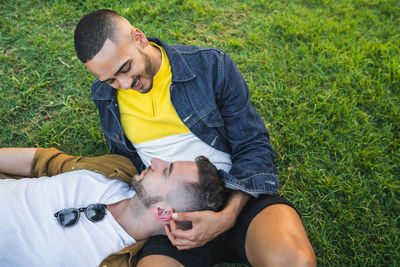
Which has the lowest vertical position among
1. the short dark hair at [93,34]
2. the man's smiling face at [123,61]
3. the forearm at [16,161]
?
the forearm at [16,161]

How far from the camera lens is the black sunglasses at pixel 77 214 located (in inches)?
87.2

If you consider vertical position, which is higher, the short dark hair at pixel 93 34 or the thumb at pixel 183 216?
the short dark hair at pixel 93 34

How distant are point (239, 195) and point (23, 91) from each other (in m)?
2.88

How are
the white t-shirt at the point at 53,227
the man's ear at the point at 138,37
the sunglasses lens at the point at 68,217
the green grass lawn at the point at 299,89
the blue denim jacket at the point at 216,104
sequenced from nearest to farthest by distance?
the white t-shirt at the point at 53,227, the sunglasses lens at the point at 68,217, the man's ear at the point at 138,37, the blue denim jacket at the point at 216,104, the green grass lawn at the point at 299,89

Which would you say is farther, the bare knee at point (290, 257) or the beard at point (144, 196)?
the beard at point (144, 196)

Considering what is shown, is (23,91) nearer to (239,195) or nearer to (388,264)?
(239,195)

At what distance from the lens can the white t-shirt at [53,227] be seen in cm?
211

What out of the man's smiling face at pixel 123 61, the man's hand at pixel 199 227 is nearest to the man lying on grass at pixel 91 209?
the man's hand at pixel 199 227

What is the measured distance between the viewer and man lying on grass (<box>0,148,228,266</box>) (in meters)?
2.13

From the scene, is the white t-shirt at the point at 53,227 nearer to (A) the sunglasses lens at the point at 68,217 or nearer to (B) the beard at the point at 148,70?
(A) the sunglasses lens at the point at 68,217

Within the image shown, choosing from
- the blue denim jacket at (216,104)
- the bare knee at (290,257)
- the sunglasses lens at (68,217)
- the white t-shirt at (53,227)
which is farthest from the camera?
the blue denim jacket at (216,104)

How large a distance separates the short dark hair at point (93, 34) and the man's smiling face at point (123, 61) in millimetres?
32

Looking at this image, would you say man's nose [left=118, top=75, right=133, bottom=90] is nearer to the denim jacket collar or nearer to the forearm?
the denim jacket collar

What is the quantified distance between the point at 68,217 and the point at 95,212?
7.5 inches
